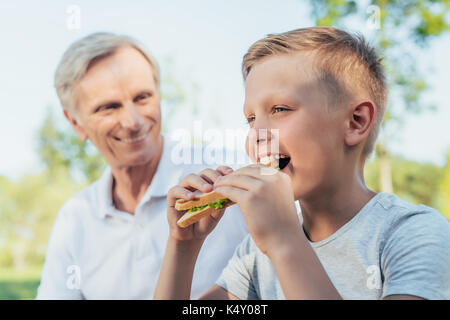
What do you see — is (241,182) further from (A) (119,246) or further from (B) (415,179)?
(B) (415,179)

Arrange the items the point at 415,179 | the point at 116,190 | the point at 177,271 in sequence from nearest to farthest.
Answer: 1. the point at 177,271
2. the point at 116,190
3. the point at 415,179

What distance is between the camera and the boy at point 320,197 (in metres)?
1.22

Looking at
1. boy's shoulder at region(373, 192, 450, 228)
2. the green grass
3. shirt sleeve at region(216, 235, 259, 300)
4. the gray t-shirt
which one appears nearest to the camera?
the gray t-shirt

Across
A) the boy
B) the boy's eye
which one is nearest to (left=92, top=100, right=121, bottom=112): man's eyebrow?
the boy

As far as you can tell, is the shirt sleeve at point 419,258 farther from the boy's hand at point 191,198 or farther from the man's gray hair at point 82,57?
the man's gray hair at point 82,57

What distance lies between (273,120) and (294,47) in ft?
0.98

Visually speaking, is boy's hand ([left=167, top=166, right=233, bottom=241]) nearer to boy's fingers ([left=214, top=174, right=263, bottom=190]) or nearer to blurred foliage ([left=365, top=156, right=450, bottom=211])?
boy's fingers ([left=214, top=174, right=263, bottom=190])

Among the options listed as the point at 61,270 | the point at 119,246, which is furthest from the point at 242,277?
the point at 61,270

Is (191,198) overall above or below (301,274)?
above

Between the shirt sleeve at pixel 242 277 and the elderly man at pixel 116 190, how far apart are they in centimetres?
38

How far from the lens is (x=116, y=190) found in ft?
8.93

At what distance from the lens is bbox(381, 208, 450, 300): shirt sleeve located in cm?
123

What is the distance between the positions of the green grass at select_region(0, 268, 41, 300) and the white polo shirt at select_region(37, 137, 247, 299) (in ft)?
23.1

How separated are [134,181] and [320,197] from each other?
1368 mm
